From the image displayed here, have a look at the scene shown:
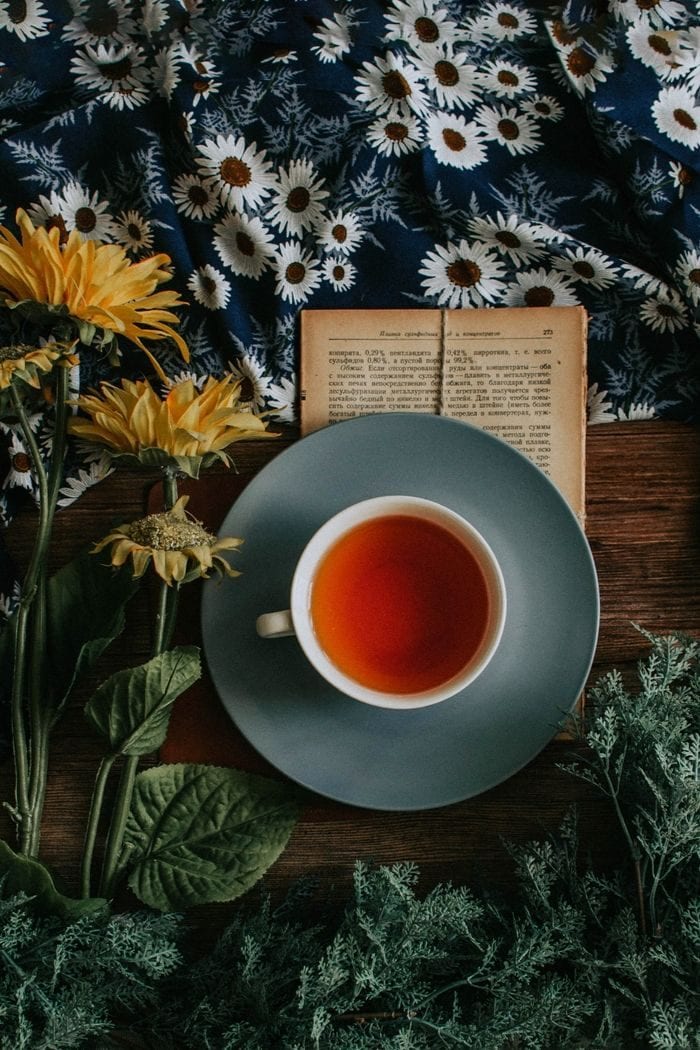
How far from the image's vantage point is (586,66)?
3.71 ft

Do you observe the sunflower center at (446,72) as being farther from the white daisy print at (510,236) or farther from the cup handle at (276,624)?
the cup handle at (276,624)

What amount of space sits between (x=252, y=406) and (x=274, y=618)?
0.98 ft

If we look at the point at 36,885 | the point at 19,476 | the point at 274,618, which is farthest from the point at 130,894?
the point at 19,476

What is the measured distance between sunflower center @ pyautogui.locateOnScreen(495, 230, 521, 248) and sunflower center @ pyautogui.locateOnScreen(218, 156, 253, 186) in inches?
11.7

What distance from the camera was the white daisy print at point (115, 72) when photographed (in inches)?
45.4

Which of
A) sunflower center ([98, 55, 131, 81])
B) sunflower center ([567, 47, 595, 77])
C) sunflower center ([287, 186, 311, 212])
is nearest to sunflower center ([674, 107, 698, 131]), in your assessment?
sunflower center ([567, 47, 595, 77])

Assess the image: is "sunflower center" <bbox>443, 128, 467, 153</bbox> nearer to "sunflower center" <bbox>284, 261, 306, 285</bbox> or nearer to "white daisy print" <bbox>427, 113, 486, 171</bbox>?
"white daisy print" <bbox>427, 113, 486, 171</bbox>

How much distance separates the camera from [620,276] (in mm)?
1119

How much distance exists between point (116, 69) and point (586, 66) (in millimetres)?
547

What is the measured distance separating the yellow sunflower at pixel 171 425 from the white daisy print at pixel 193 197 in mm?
262

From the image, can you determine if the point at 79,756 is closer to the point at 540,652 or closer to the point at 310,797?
the point at 310,797

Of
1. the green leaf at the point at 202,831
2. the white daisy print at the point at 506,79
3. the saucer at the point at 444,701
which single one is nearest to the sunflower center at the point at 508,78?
the white daisy print at the point at 506,79

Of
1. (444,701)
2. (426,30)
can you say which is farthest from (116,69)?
(444,701)

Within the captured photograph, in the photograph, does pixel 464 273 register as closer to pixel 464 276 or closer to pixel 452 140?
pixel 464 276
